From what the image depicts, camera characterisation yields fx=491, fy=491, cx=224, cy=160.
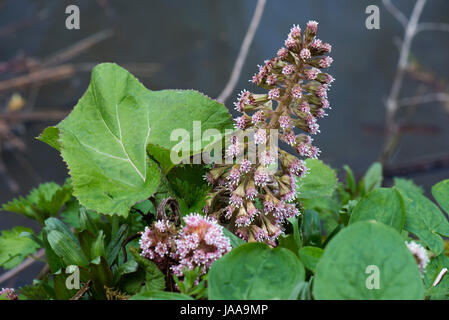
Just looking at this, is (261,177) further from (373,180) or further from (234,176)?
(373,180)

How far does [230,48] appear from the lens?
124 cm

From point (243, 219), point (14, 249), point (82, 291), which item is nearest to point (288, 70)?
point (243, 219)

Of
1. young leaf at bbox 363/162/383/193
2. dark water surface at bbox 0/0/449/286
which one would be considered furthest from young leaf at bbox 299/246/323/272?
dark water surface at bbox 0/0/449/286

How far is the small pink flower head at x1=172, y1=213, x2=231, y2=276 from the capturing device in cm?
34

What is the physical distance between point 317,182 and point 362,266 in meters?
0.19

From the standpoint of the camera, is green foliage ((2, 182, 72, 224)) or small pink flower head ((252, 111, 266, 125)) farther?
green foliage ((2, 182, 72, 224))

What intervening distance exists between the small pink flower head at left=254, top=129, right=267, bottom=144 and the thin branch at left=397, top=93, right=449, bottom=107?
36.5 inches

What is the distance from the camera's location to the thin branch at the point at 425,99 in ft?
4.01

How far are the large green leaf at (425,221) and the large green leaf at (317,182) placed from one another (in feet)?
0.24

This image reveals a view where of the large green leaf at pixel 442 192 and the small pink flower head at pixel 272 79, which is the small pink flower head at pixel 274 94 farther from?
the large green leaf at pixel 442 192

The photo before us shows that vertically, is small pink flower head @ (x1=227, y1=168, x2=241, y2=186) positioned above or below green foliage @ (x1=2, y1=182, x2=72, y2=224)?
above

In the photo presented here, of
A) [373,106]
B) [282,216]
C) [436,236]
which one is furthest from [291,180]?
[373,106]

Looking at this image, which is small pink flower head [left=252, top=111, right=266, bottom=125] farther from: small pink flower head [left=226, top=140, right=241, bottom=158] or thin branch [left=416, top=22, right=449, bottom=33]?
thin branch [left=416, top=22, right=449, bottom=33]
